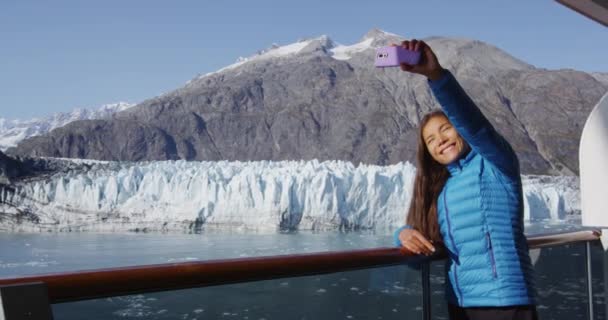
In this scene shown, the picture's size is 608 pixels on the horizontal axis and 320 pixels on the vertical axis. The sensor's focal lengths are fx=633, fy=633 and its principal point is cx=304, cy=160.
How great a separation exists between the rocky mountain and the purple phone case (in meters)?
67.1

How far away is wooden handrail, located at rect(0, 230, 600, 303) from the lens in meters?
0.91

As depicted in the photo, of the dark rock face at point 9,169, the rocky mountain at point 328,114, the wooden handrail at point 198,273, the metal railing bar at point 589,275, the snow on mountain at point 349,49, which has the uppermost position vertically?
the snow on mountain at point 349,49

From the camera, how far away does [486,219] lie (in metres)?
1.35

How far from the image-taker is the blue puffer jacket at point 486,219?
1303 mm

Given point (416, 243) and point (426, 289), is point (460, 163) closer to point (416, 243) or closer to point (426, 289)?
point (416, 243)

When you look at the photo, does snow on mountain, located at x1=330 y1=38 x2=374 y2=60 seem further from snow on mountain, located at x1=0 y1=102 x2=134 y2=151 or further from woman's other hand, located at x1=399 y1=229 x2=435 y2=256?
woman's other hand, located at x1=399 y1=229 x2=435 y2=256

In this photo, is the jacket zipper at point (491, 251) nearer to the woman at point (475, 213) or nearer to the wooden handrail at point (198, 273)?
the woman at point (475, 213)

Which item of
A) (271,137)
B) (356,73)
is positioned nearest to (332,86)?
(356,73)

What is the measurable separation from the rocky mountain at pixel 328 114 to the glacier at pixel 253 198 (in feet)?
155

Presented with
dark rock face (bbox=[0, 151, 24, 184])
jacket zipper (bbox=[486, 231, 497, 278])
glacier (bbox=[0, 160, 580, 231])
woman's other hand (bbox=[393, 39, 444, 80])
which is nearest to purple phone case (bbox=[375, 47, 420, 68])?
woman's other hand (bbox=[393, 39, 444, 80])

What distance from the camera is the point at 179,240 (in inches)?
927

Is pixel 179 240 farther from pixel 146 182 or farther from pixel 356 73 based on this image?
pixel 356 73

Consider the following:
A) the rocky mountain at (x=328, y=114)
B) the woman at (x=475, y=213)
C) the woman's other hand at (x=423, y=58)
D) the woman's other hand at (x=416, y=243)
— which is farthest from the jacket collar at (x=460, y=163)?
the rocky mountain at (x=328, y=114)

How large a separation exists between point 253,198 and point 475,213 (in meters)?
20.6
